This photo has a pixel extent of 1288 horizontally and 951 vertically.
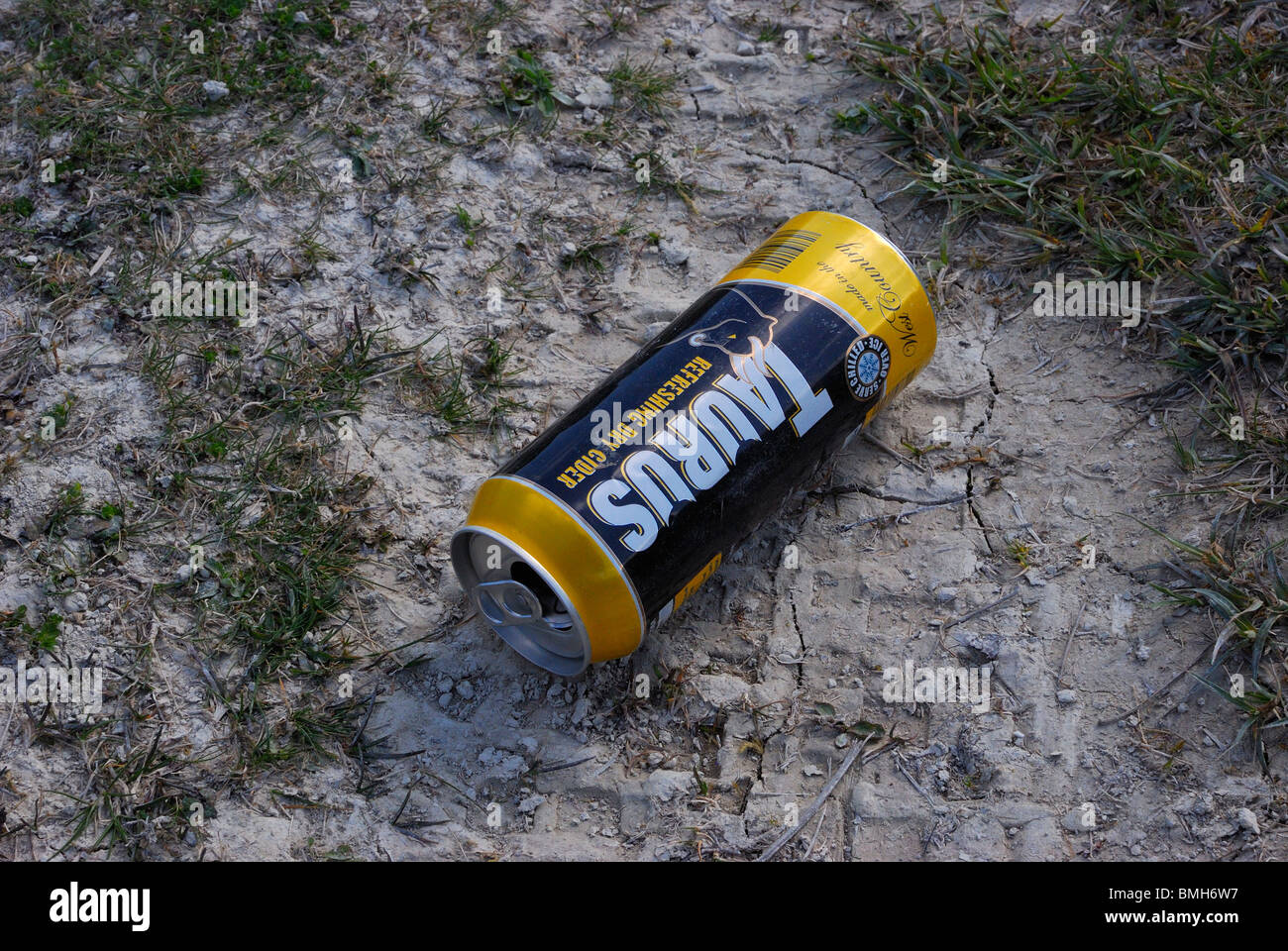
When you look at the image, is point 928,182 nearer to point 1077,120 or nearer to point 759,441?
point 1077,120

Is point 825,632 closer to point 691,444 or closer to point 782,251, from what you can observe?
point 691,444

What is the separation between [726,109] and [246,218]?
1457 mm

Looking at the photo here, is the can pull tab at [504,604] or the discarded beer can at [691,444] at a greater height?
the discarded beer can at [691,444]

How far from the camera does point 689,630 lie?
2314 mm

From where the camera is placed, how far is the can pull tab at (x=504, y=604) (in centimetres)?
211

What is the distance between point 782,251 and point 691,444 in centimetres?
59

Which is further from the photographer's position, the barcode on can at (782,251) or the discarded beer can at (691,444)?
the barcode on can at (782,251)

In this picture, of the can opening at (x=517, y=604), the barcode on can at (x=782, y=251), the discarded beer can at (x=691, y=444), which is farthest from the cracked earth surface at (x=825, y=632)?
the barcode on can at (x=782, y=251)

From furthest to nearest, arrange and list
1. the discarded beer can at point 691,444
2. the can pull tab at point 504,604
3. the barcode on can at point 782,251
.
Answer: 1. the barcode on can at point 782,251
2. the can pull tab at point 504,604
3. the discarded beer can at point 691,444

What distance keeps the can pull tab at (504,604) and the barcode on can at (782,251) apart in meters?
0.92

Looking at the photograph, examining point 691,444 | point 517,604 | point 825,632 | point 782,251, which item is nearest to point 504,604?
point 517,604

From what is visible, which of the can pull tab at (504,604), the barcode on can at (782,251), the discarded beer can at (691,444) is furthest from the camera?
the barcode on can at (782,251)

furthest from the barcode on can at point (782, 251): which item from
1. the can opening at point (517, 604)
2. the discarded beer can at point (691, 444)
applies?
the can opening at point (517, 604)

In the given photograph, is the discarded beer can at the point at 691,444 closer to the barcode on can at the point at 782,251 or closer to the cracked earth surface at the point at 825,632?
the barcode on can at the point at 782,251
